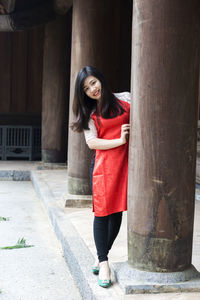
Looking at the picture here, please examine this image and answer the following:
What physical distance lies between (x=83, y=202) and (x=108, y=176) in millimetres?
2740

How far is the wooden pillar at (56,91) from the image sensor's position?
927 cm

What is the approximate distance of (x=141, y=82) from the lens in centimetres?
265

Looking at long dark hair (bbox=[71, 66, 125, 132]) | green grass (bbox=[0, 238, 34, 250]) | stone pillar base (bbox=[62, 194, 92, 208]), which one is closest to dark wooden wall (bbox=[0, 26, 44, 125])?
stone pillar base (bbox=[62, 194, 92, 208])

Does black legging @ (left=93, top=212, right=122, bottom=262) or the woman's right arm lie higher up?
Result: the woman's right arm

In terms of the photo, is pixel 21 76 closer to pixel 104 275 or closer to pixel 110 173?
pixel 110 173

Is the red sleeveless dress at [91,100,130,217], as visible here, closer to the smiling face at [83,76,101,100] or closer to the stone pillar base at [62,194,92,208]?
the smiling face at [83,76,101,100]

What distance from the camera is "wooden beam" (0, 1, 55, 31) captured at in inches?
327

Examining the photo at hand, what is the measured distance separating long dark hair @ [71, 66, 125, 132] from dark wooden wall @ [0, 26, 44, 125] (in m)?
8.73

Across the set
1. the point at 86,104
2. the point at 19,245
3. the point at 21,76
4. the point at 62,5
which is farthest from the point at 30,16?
the point at 86,104

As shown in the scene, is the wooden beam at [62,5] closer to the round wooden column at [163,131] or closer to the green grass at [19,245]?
the green grass at [19,245]

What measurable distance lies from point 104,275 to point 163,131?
3.18 feet

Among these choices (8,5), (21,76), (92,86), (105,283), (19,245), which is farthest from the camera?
(21,76)

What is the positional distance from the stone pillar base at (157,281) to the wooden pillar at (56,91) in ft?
22.6

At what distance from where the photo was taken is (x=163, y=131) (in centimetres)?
260
